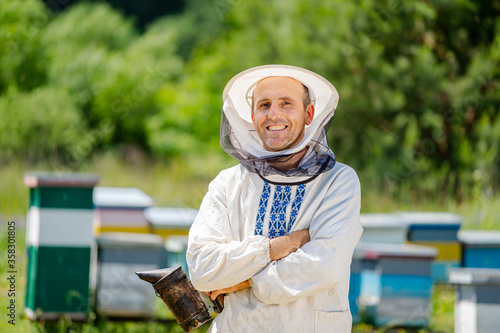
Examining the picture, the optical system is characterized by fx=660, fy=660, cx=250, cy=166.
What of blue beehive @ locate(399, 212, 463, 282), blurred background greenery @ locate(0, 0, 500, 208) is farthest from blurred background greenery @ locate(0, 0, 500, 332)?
blue beehive @ locate(399, 212, 463, 282)

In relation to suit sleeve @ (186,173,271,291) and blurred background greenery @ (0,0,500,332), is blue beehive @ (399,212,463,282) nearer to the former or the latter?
blurred background greenery @ (0,0,500,332)

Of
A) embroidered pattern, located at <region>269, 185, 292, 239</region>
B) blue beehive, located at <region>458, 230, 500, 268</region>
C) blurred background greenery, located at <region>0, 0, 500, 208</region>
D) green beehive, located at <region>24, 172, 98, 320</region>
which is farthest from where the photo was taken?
blurred background greenery, located at <region>0, 0, 500, 208</region>

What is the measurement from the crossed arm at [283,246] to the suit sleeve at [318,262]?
0.08 ft

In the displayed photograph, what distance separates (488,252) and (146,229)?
2858mm

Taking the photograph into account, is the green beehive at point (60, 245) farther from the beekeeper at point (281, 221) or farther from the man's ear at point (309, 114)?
the man's ear at point (309, 114)

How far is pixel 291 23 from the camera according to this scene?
1323 centimetres

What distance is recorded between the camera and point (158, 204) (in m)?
9.23

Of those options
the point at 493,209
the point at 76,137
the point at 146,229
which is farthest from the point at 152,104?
the point at 146,229

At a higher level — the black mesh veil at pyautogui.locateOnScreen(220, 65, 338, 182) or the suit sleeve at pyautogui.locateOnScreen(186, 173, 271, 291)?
the black mesh veil at pyautogui.locateOnScreen(220, 65, 338, 182)

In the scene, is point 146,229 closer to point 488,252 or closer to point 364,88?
point 488,252

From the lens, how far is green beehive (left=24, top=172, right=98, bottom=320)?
14.2ft

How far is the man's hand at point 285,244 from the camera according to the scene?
2.15 meters

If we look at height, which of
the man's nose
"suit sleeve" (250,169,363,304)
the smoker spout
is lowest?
the smoker spout

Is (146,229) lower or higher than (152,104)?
lower
